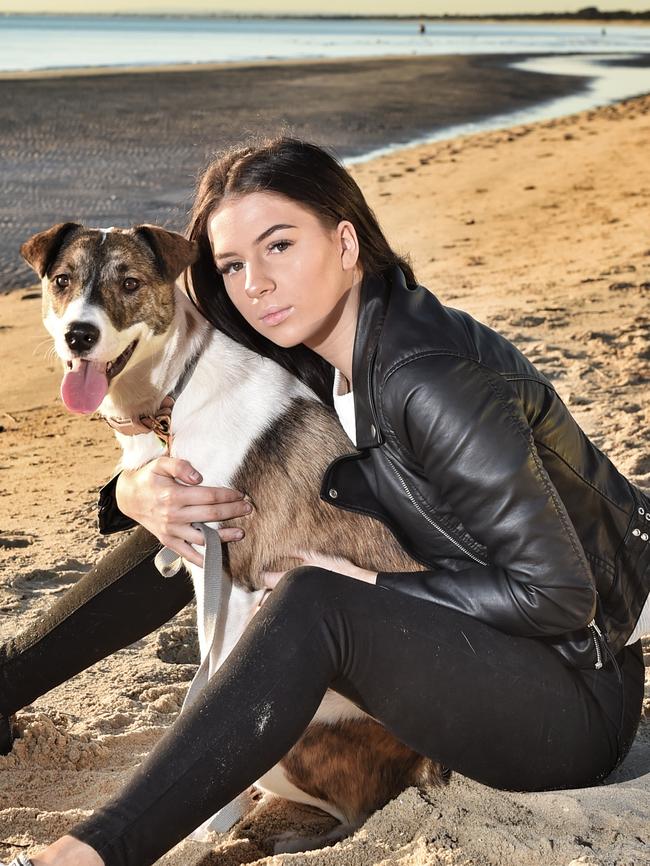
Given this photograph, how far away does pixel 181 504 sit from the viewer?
286 centimetres

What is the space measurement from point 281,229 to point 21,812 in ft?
5.83

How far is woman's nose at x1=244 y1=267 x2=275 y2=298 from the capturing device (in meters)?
2.66

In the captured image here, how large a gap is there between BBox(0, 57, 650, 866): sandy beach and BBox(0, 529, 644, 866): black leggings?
0.57ft

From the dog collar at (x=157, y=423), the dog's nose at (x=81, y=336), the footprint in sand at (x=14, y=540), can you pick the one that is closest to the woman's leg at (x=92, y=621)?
the dog collar at (x=157, y=423)

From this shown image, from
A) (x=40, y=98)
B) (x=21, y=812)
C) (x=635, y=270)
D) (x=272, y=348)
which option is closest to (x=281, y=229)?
(x=272, y=348)

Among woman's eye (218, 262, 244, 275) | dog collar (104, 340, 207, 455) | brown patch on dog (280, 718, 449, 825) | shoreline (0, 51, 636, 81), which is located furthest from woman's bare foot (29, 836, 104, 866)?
shoreline (0, 51, 636, 81)

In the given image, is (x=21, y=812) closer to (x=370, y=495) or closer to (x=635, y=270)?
(x=370, y=495)

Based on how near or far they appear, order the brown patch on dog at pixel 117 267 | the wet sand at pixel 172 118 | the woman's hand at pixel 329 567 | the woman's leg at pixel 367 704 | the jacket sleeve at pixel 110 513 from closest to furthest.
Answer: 1. the woman's leg at pixel 367 704
2. the woman's hand at pixel 329 567
3. the brown patch on dog at pixel 117 267
4. the jacket sleeve at pixel 110 513
5. the wet sand at pixel 172 118

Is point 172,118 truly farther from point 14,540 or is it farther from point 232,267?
point 232,267

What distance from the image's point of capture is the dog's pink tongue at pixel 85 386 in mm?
3012

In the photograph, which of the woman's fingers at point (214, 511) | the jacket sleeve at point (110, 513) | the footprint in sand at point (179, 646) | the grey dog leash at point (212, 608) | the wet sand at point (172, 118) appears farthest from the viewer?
the wet sand at point (172, 118)

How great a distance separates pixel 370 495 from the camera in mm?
2701

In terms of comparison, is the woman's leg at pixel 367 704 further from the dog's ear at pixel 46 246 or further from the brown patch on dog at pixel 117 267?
the dog's ear at pixel 46 246

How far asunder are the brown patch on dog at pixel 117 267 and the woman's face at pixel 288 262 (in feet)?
1.36
